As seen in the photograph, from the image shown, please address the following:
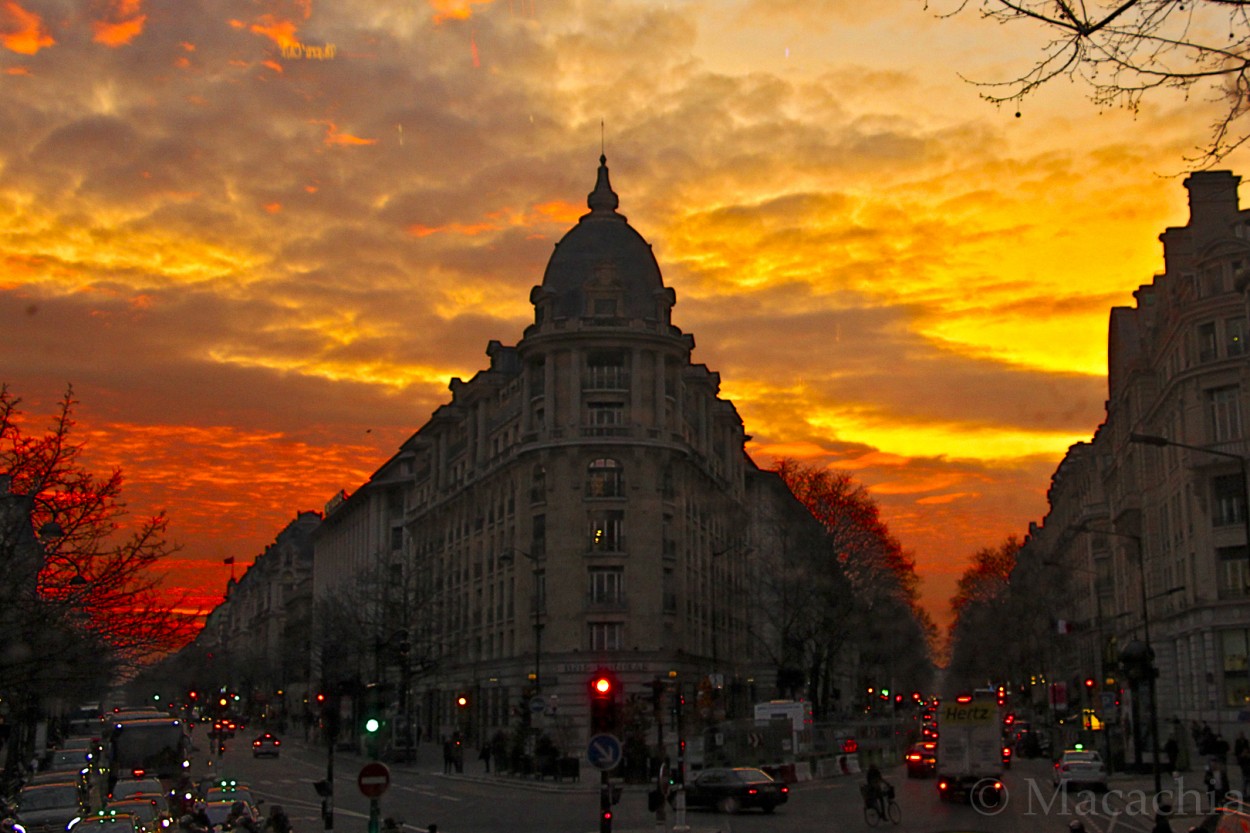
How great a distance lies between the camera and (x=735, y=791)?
39.5m

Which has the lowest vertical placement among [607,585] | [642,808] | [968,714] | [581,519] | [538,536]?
[642,808]

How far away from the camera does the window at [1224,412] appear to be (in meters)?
59.4

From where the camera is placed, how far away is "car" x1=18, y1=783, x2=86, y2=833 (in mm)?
31297

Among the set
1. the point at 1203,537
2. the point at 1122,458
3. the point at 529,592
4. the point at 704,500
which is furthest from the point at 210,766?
the point at 1122,458

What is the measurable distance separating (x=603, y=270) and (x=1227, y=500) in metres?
35.9

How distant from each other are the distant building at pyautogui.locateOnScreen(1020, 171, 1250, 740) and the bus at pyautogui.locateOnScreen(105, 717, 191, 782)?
119 feet

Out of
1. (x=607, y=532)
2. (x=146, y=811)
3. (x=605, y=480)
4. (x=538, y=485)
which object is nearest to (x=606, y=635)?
(x=607, y=532)

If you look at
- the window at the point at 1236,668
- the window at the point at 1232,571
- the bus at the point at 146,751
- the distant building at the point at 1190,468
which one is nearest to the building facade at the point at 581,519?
the bus at the point at 146,751

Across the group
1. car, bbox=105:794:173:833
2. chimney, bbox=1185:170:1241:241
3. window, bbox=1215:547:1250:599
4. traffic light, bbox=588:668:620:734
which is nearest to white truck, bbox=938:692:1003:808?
traffic light, bbox=588:668:620:734

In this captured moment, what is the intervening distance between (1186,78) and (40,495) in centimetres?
2680

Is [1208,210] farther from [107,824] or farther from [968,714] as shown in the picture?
[107,824]

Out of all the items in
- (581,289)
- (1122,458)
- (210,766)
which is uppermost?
(581,289)

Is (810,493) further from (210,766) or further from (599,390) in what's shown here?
(210,766)

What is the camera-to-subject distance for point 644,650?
7606cm
